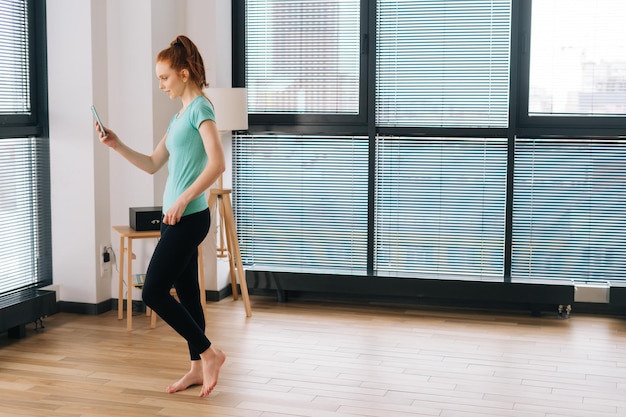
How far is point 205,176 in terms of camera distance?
361 centimetres

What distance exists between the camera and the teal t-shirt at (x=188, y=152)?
147 inches

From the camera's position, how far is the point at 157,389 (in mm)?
4121

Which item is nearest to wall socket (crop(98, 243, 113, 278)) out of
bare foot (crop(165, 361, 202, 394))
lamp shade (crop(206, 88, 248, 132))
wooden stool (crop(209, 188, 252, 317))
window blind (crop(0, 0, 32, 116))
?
wooden stool (crop(209, 188, 252, 317))

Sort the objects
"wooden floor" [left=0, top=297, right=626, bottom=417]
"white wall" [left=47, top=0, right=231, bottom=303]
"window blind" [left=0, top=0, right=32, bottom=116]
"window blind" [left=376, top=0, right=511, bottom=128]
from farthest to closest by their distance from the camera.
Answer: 1. "window blind" [left=376, top=0, right=511, bottom=128]
2. "white wall" [left=47, top=0, right=231, bottom=303]
3. "window blind" [left=0, top=0, right=32, bottom=116]
4. "wooden floor" [left=0, top=297, right=626, bottom=417]

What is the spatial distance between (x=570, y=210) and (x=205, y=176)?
10.2 ft

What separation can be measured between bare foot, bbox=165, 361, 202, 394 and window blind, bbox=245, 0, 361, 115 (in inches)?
103

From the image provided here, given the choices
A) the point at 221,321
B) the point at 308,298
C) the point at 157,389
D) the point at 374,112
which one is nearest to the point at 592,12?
the point at 374,112

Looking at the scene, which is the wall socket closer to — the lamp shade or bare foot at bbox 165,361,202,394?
the lamp shade

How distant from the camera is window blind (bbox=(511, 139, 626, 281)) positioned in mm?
5750

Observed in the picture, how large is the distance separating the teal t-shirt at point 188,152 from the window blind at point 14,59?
2.01 metres

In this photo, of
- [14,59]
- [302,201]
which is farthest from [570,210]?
[14,59]

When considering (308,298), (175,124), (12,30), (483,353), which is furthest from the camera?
(308,298)

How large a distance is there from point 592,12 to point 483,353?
2457 mm

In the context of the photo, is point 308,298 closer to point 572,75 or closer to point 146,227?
point 146,227
